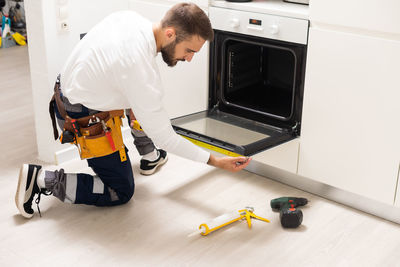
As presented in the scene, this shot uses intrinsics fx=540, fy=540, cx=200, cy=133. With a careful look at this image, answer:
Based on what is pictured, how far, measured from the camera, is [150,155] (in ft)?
9.77

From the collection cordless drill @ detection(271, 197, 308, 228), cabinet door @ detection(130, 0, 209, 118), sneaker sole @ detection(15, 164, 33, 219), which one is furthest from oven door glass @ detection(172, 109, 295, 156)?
sneaker sole @ detection(15, 164, 33, 219)

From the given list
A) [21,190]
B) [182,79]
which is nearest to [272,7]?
[182,79]

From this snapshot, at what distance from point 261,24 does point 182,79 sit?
0.65 metres

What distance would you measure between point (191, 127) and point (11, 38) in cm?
337

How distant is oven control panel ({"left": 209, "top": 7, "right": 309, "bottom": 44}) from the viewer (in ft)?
8.11

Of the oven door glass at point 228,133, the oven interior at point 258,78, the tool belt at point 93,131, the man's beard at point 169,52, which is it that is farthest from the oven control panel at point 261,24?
the tool belt at point 93,131

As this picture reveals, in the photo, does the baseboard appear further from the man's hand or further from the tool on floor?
the man's hand

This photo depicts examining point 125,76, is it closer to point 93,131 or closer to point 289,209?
point 93,131

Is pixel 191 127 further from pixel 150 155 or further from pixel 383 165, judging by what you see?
pixel 383 165

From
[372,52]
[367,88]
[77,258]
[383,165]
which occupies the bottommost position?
[77,258]

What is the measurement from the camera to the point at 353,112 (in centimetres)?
242

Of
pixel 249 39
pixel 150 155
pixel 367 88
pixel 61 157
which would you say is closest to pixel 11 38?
pixel 61 157

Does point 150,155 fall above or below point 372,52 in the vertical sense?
below

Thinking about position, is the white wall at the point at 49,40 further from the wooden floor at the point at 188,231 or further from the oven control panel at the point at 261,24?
the oven control panel at the point at 261,24
